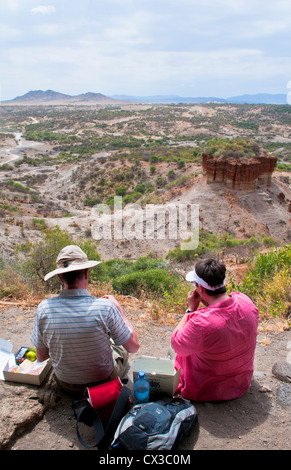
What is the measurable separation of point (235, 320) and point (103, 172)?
29944 millimetres

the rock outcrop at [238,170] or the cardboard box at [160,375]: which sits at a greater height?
the rock outcrop at [238,170]

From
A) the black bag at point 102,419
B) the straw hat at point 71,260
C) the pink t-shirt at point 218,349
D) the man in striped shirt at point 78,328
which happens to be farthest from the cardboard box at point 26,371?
the pink t-shirt at point 218,349

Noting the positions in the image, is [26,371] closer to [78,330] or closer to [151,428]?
[78,330]

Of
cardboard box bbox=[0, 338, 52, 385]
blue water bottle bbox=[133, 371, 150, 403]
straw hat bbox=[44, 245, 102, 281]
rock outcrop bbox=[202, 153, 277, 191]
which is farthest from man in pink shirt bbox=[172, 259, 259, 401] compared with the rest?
rock outcrop bbox=[202, 153, 277, 191]

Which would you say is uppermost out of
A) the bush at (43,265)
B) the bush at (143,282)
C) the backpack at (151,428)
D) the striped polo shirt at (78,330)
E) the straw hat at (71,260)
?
the straw hat at (71,260)

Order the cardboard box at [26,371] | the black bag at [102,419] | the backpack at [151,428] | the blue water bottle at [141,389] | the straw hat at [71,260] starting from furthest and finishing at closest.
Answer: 1. the cardboard box at [26,371]
2. the blue water bottle at [141,389]
3. the straw hat at [71,260]
4. the black bag at [102,419]
5. the backpack at [151,428]

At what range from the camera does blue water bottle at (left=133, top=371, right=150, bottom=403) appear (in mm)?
2387

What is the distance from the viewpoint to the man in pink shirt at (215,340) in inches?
87.0

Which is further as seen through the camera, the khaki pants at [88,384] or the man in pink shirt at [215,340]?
the khaki pants at [88,384]

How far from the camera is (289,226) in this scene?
15.5m

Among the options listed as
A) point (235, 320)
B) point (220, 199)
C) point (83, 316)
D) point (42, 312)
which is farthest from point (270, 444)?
point (220, 199)

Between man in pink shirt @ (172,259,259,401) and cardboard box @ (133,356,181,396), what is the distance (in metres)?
0.12

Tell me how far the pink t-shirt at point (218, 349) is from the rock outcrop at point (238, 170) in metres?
14.4

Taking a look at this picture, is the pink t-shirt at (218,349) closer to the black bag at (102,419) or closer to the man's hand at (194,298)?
the man's hand at (194,298)
